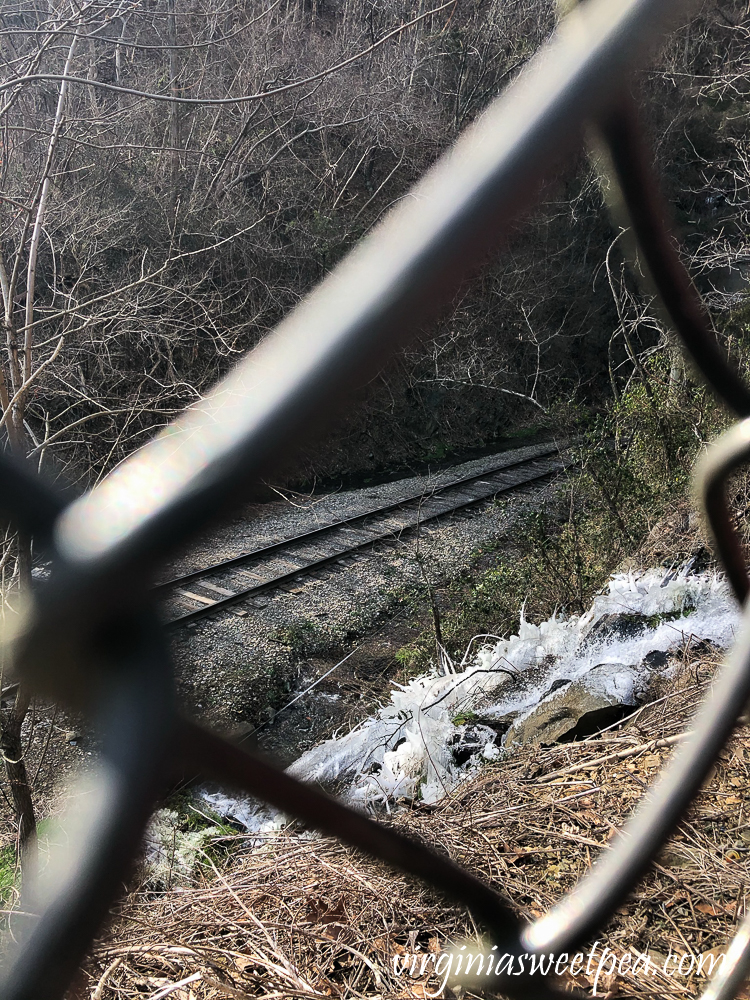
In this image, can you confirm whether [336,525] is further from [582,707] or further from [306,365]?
[306,365]

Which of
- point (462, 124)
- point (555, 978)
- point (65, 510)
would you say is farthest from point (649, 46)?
point (462, 124)

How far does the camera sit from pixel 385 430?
1664cm

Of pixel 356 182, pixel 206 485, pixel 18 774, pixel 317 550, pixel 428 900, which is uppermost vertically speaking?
pixel 356 182

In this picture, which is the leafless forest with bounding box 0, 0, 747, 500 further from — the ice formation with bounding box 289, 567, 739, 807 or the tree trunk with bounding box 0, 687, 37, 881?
the ice formation with bounding box 289, 567, 739, 807

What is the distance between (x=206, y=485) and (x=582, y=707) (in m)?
3.24

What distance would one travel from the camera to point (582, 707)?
3.24 m

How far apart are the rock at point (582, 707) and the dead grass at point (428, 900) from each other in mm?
722

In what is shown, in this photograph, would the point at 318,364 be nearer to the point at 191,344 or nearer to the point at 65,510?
the point at 65,510

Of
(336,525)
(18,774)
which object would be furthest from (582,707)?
(336,525)

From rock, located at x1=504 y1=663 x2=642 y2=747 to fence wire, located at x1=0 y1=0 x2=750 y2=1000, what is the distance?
9.46 feet

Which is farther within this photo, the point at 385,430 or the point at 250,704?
the point at 385,430

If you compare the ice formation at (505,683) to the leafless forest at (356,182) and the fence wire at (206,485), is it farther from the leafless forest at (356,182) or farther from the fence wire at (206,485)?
the leafless forest at (356,182)

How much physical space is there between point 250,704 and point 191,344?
8109 millimetres

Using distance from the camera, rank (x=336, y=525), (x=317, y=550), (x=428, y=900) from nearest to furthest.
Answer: (x=428, y=900) < (x=317, y=550) < (x=336, y=525)
